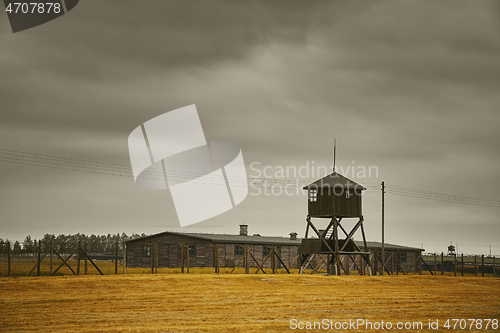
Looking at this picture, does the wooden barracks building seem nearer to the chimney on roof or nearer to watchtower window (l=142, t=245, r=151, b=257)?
watchtower window (l=142, t=245, r=151, b=257)

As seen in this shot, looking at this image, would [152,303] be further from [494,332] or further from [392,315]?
[494,332]

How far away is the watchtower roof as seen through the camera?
43.5 metres

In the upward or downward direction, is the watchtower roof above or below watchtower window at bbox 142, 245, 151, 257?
above

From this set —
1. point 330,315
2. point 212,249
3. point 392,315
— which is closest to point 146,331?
point 330,315

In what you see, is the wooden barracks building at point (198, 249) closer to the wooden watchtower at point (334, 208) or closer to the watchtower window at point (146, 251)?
the watchtower window at point (146, 251)

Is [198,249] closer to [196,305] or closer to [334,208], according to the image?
[334,208]

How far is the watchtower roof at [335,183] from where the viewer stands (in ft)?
143

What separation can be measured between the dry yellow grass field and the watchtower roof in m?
13.8

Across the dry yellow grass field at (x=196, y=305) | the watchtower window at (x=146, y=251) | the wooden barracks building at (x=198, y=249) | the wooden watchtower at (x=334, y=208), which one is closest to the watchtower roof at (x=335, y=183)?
the wooden watchtower at (x=334, y=208)

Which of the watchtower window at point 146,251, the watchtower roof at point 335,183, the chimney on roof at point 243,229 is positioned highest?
the watchtower roof at point 335,183

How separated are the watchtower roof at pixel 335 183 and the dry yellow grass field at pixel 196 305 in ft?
45.2

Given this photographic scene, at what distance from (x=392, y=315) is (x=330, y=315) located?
2.16m

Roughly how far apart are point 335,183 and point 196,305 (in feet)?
80.9

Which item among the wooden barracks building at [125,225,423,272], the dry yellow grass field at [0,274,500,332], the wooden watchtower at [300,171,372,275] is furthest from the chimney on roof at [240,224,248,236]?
the dry yellow grass field at [0,274,500,332]
